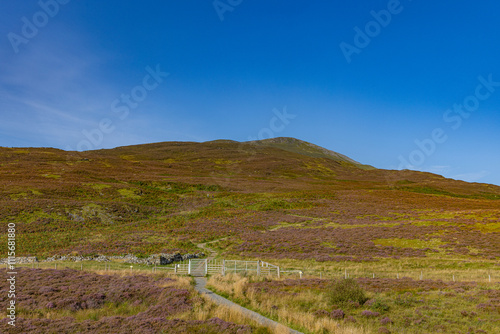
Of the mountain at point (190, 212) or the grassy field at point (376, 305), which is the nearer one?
the grassy field at point (376, 305)

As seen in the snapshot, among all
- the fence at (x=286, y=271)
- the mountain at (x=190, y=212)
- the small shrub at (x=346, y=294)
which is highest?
the mountain at (x=190, y=212)

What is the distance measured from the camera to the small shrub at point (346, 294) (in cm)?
1617

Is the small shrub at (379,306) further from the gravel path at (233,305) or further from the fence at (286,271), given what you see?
the fence at (286,271)

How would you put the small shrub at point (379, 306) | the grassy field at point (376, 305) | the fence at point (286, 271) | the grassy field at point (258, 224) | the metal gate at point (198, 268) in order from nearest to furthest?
the grassy field at point (376, 305), the small shrub at point (379, 306), the fence at point (286, 271), the metal gate at point (198, 268), the grassy field at point (258, 224)

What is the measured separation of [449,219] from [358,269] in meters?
32.8

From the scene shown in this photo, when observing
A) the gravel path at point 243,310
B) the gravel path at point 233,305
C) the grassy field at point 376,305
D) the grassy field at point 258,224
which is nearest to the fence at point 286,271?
the grassy field at point 258,224

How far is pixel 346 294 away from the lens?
53.5 feet

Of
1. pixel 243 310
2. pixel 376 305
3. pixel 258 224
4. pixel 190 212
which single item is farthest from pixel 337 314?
pixel 190 212

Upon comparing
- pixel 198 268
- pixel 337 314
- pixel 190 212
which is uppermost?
pixel 190 212

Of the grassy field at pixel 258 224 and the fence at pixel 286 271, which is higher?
the grassy field at pixel 258 224

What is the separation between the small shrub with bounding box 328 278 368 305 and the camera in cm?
1617

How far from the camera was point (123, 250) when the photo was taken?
106 ft

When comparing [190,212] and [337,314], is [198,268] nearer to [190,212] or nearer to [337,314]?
[337,314]

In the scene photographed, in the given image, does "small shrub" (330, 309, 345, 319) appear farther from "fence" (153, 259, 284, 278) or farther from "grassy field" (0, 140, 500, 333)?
"fence" (153, 259, 284, 278)
